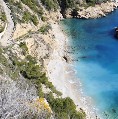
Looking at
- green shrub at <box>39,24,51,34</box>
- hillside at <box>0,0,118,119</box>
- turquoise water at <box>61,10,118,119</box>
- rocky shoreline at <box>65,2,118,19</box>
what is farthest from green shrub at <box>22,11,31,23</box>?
rocky shoreline at <box>65,2,118,19</box>

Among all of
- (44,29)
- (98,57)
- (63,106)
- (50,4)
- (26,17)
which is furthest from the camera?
(50,4)

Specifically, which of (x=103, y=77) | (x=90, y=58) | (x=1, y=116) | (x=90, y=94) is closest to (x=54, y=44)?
(x=90, y=58)

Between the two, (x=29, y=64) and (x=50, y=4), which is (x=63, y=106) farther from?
(x=50, y=4)

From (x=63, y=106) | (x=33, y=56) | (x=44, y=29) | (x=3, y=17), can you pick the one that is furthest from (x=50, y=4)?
(x=63, y=106)

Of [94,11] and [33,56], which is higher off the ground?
[33,56]

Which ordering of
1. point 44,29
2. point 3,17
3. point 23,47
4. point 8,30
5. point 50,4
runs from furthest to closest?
point 50,4 → point 44,29 → point 3,17 → point 8,30 → point 23,47

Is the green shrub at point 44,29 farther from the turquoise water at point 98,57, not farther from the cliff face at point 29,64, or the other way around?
the turquoise water at point 98,57

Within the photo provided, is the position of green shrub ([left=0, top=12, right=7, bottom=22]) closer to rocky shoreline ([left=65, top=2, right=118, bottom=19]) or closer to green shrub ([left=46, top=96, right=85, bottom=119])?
green shrub ([left=46, top=96, right=85, bottom=119])
